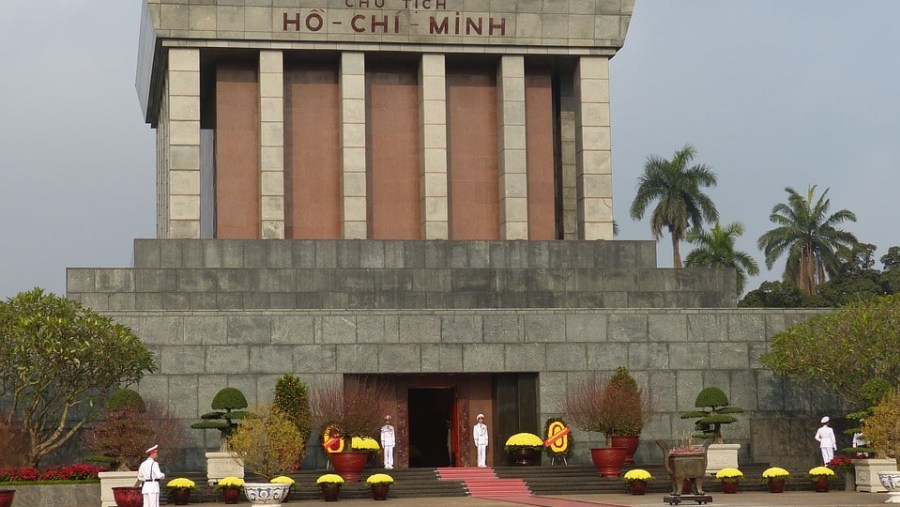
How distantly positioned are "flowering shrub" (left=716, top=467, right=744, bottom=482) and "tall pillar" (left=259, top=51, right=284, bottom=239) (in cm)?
1599

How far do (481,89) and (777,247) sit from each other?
155ft

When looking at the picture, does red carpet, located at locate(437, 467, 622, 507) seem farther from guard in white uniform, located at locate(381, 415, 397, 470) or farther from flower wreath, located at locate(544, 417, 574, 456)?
flower wreath, located at locate(544, 417, 574, 456)

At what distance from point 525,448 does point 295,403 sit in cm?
628

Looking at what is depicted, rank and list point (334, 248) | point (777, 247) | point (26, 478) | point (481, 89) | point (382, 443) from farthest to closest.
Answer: point (777, 247), point (481, 89), point (334, 248), point (382, 443), point (26, 478)

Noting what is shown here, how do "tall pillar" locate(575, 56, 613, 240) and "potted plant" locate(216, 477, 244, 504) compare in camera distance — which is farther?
"tall pillar" locate(575, 56, 613, 240)

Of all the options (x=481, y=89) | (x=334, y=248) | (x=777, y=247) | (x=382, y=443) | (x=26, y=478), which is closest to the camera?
(x=26, y=478)

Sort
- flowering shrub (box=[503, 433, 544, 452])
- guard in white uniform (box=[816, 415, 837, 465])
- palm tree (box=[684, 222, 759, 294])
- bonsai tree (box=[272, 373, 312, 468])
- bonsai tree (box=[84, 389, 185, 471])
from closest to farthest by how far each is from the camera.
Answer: bonsai tree (box=[84, 389, 185, 471])
bonsai tree (box=[272, 373, 312, 468])
guard in white uniform (box=[816, 415, 837, 465])
flowering shrub (box=[503, 433, 544, 452])
palm tree (box=[684, 222, 759, 294])

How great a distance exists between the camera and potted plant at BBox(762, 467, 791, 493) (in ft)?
123

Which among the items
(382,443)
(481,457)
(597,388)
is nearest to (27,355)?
(382,443)

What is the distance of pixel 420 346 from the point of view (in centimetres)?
4138

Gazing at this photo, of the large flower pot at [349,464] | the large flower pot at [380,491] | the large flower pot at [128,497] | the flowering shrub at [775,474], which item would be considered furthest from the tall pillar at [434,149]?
the large flower pot at [128,497]

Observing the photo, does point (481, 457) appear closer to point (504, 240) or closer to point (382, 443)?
point (382, 443)

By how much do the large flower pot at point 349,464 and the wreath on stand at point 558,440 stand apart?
5360 mm

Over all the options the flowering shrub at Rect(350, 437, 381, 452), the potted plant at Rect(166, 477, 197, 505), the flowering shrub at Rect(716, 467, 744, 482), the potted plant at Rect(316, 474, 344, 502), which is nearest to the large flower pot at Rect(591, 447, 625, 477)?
the flowering shrub at Rect(716, 467, 744, 482)
